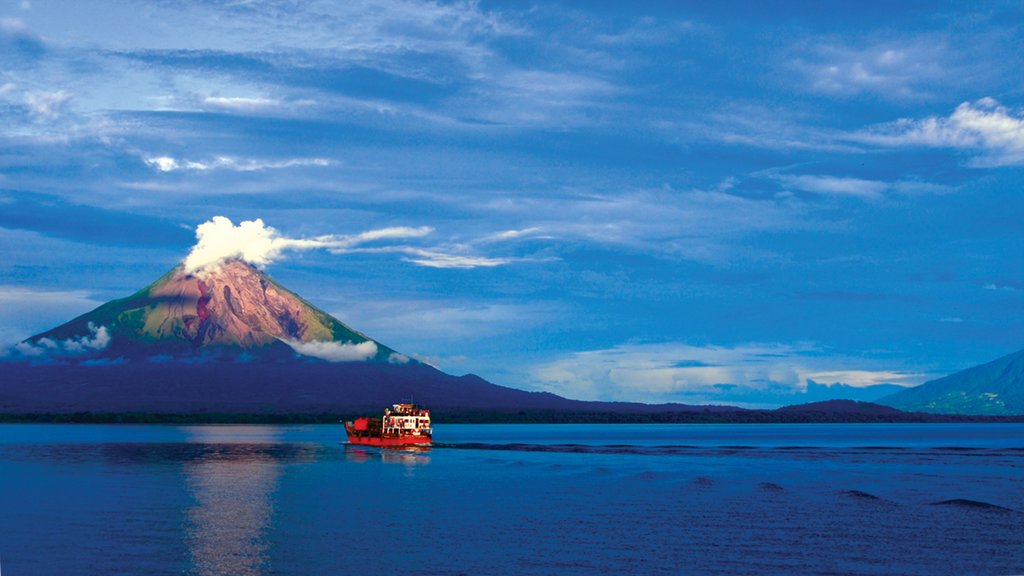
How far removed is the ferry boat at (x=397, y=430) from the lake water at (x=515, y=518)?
36366 millimetres

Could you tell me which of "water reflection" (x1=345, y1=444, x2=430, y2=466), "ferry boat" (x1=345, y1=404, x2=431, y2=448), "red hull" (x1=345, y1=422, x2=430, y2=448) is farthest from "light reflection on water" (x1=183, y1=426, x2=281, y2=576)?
"ferry boat" (x1=345, y1=404, x2=431, y2=448)

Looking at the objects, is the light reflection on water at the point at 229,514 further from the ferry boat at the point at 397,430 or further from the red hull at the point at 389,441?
the ferry boat at the point at 397,430

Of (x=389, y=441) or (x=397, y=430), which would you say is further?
(x=397, y=430)

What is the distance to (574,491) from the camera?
2955 inches

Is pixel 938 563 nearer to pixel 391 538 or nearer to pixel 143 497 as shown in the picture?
pixel 391 538

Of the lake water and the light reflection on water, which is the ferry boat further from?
the lake water

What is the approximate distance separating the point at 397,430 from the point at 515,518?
89.4 meters

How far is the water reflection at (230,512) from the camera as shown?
4386 centimetres

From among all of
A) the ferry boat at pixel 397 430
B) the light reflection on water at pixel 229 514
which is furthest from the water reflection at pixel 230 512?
the ferry boat at pixel 397 430

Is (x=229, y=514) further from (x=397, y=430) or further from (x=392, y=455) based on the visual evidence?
(x=397, y=430)

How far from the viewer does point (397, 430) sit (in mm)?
146500

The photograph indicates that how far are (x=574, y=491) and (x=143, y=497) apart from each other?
95.4ft

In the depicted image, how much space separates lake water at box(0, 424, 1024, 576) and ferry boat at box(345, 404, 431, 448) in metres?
36.4

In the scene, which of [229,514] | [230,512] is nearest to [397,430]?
[230,512]
